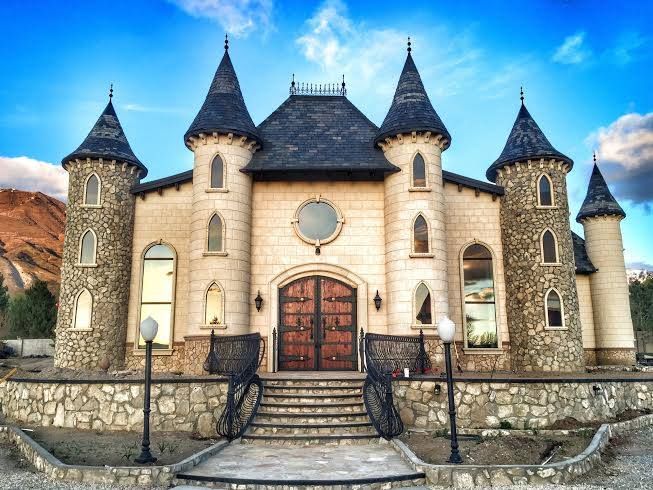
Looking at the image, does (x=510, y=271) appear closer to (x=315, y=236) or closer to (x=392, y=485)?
(x=315, y=236)

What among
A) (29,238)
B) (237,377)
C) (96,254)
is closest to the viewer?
(237,377)

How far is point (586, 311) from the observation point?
64.2ft

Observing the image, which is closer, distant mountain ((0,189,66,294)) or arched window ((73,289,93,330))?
arched window ((73,289,93,330))

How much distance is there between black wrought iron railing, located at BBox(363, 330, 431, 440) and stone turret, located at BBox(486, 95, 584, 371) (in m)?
3.71

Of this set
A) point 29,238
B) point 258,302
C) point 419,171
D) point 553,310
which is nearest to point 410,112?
point 419,171

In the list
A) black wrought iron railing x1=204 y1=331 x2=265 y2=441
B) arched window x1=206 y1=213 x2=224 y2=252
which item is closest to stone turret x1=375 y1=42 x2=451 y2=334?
black wrought iron railing x1=204 y1=331 x2=265 y2=441

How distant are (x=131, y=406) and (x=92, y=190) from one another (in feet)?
26.4

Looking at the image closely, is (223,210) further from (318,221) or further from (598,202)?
(598,202)

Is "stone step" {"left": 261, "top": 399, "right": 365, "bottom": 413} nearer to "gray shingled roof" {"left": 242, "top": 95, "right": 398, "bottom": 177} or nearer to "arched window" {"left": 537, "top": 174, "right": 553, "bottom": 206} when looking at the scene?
"gray shingled roof" {"left": 242, "top": 95, "right": 398, "bottom": 177}

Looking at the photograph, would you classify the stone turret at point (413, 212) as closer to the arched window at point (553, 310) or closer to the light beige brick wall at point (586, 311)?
the arched window at point (553, 310)

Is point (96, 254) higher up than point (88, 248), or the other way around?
point (88, 248)

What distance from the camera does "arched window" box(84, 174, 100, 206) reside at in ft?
53.5

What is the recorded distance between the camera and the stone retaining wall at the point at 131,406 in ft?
35.2

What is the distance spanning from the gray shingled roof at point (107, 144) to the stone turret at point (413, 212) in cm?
780
